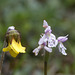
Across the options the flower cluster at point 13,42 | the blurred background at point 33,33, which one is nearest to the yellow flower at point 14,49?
the flower cluster at point 13,42

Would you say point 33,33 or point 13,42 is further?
point 33,33

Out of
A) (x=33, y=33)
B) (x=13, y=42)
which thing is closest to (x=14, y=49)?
(x=13, y=42)

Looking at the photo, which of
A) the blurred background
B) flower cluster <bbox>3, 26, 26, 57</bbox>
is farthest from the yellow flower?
the blurred background

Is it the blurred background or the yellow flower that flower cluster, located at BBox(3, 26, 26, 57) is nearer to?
the yellow flower

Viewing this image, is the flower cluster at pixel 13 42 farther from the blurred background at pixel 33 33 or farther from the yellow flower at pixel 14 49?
the blurred background at pixel 33 33

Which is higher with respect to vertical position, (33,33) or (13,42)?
(33,33)

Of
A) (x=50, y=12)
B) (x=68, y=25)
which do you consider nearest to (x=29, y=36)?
(x=50, y=12)

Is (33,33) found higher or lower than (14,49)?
higher

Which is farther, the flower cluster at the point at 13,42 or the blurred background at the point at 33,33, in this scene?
the blurred background at the point at 33,33

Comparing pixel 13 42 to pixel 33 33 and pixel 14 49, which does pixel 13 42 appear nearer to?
pixel 14 49
